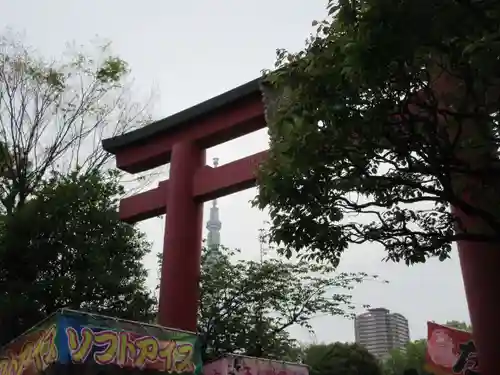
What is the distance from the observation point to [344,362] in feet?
50.4

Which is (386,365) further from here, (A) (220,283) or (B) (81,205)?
(B) (81,205)

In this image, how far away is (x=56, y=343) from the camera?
555 cm

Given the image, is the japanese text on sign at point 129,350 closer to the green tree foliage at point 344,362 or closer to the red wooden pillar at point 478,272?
the red wooden pillar at point 478,272

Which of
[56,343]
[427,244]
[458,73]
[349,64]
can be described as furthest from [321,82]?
[56,343]

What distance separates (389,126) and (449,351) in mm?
5626

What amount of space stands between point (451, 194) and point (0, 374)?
5577 mm

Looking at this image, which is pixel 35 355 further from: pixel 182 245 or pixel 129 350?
pixel 182 245

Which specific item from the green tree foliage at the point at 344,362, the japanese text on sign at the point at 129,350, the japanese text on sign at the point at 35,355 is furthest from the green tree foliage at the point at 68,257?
the green tree foliage at the point at 344,362

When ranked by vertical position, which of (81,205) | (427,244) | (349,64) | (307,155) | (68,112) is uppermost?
(68,112)

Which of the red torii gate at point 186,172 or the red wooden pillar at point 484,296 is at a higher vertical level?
the red torii gate at point 186,172

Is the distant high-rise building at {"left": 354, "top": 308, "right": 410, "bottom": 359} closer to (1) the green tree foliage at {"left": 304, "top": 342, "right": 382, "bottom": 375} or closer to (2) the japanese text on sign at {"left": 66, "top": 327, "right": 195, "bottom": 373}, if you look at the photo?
(1) the green tree foliage at {"left": 304, "top": 342, "right": 382, "bottom": 375}

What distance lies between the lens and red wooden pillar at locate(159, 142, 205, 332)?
7.97 metres

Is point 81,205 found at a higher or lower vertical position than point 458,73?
higher

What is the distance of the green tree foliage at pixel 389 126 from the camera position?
4172 millimetres
